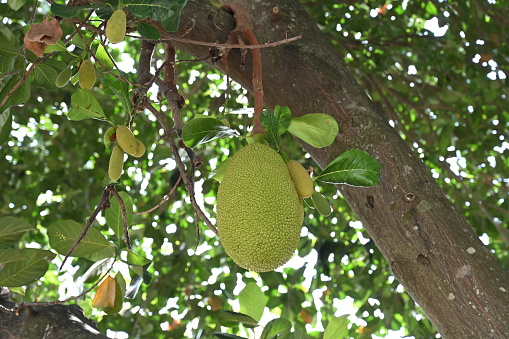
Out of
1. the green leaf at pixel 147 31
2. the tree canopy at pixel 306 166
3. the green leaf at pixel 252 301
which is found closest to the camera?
the green leaf at pixel 147 31

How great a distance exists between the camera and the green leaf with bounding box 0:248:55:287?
38.8 inches

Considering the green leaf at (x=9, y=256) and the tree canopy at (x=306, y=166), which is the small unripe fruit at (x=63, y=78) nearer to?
the green leaf at (x=9, y=256)

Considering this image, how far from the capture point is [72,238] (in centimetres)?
106

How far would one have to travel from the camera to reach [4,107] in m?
0.98

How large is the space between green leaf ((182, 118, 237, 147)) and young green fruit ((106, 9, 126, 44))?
167 mm

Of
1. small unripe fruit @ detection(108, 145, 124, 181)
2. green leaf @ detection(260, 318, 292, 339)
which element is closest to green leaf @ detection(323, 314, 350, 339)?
green leaf @ detection(260, 318, 292, 339)

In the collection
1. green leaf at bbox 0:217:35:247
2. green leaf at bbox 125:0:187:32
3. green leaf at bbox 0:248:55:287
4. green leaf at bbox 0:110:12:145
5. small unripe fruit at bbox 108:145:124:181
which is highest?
green leaf at bbox 125:0:187:32

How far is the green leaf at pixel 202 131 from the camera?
875 mm

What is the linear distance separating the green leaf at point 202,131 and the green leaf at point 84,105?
23 centimetres

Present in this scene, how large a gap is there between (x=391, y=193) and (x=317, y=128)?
0.19 metres

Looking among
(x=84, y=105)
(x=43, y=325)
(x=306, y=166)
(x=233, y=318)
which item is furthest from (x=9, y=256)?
(x=306, y=166)

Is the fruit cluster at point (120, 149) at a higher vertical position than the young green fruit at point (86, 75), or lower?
lower

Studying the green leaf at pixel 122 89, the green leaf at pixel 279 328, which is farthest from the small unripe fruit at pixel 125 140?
the green leaf at pixel 279 328

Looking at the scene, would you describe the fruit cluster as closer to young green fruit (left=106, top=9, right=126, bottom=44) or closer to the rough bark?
young green fruit (left=106, top=9, right=126, bottom=44)
